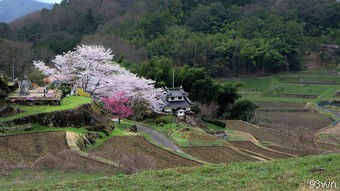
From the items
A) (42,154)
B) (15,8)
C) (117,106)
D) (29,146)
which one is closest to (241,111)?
(117,106)

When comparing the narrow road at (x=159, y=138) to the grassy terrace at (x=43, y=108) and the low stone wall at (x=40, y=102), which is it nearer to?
the grassy terrace at (x=43, y=108)

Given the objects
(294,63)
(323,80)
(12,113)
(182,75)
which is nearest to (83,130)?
(12,113)

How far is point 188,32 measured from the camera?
6900 cm

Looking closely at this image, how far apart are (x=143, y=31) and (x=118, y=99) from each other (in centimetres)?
4465

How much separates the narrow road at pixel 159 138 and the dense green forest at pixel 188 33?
22.8 metres

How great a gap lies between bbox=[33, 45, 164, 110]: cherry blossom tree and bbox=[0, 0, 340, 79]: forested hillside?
2055cm

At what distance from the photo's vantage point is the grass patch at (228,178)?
8086 mm

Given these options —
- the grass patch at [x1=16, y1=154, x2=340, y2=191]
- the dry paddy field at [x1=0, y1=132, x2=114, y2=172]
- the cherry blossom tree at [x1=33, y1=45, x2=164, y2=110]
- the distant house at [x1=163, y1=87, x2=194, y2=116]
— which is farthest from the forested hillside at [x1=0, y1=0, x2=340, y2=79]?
the grass patch at [x1=16, y1=154, x2=340, y2=191]

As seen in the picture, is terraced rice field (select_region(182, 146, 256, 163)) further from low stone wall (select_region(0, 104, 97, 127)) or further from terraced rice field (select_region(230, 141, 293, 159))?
low stone wall (select_region(0, 104, 97, 127))

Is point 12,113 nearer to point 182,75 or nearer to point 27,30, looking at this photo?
point 182,75

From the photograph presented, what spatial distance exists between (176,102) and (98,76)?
6.56 metres

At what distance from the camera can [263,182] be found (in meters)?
8.25

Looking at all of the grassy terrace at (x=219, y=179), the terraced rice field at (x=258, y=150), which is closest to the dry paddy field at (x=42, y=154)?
the grassy terrace at (x=219, y=179)

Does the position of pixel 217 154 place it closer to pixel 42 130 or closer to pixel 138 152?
pixel 138 152
